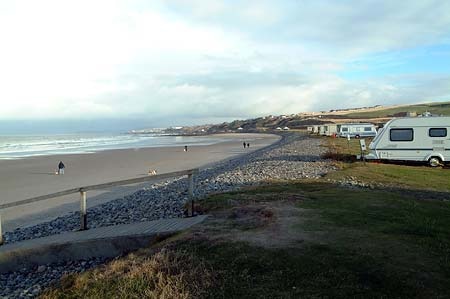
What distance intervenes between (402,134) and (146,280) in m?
18.9

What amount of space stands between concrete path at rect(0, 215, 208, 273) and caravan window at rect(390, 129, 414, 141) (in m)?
16.1

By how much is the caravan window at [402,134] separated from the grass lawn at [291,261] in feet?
44.7

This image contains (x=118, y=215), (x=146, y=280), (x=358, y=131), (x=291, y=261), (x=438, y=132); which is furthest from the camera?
(x=358, y=131)

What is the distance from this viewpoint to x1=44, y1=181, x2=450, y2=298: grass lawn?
193 inches

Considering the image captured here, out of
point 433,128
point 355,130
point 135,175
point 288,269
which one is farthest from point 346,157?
point 355,130

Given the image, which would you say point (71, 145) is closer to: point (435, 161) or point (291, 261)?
point (435, 161)

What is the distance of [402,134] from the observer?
69.5 feet

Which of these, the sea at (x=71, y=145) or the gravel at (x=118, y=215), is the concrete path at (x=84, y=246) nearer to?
the gravel at (x=118, y=215)

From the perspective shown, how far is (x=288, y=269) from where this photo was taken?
5391 mm

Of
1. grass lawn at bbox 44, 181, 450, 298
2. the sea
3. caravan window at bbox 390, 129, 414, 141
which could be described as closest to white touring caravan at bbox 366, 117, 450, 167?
caravan window at bbox 390, 129, 414, 141

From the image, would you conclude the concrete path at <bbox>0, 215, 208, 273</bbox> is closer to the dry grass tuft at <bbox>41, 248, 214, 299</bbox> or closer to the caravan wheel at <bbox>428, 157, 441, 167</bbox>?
the dry grass tuft at <bbox>41, 248, 214, 299</bbox>

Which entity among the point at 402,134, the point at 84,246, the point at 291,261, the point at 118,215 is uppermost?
the point at 402,134

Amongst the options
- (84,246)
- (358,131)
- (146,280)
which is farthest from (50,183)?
(358,131)

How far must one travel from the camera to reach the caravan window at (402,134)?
21078mm
